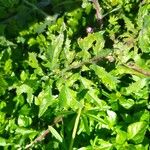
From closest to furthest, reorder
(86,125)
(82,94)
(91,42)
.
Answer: (86,125) → (82,94) → (91,42)

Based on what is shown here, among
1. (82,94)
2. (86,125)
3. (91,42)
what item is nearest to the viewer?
(86,125)

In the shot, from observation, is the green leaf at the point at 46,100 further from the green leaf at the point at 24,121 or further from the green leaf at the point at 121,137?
the green leaf at the point at 121,137

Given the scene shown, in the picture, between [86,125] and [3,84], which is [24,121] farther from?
[86,125]

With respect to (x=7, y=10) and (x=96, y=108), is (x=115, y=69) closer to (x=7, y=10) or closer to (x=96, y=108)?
(x=96, y=108)

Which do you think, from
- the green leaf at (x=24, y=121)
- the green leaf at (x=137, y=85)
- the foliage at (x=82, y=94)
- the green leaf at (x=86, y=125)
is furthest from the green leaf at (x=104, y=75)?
the green leaf at (x=24, y=121)

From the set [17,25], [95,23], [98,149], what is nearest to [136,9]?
[95,23]

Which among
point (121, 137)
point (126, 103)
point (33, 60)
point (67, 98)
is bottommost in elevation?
point (121, 137)

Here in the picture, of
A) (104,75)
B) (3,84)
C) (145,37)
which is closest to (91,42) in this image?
(104,75)

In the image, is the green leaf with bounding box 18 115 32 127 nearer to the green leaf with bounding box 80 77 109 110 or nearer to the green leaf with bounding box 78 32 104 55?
the green leaf with bounding box 80 77 109 110
